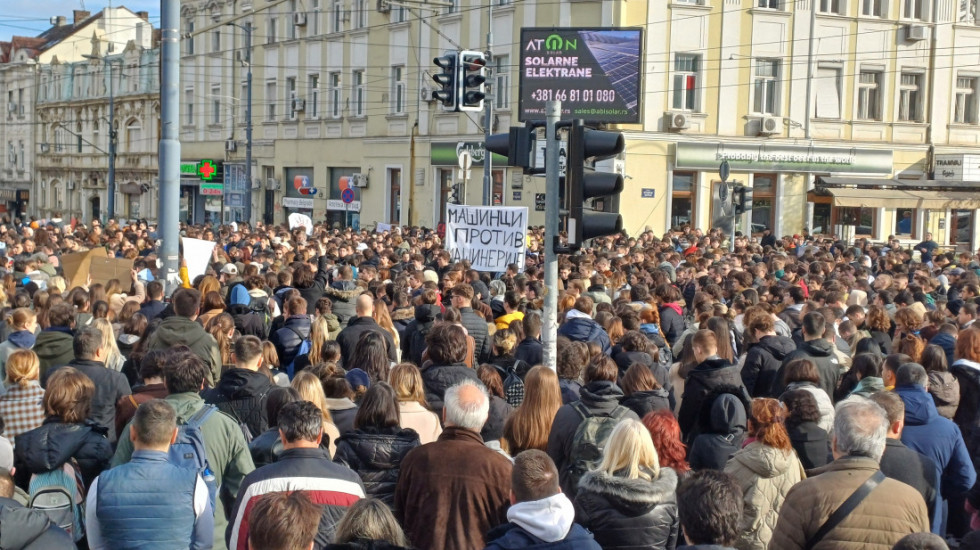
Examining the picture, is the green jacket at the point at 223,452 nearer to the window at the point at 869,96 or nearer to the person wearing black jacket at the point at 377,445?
the person wearing black jacket at the point at 377,445

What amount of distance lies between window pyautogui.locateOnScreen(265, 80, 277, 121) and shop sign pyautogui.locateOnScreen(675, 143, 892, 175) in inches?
785

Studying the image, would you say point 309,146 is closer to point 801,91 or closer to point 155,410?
point 801,91

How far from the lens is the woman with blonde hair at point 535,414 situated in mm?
6465

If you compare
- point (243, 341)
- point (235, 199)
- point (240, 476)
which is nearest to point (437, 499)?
point (240, 476)

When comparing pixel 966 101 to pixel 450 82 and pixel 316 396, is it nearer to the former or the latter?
pixel 450 82

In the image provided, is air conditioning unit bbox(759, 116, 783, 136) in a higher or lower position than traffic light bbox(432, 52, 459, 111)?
higher

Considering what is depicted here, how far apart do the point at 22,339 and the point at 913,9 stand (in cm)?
3382

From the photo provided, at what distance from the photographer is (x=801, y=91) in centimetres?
3488

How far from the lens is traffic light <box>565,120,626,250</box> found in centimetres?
749

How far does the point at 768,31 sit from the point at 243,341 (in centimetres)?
2997

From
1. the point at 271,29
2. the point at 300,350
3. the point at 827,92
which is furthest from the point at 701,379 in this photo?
the point at 271,29

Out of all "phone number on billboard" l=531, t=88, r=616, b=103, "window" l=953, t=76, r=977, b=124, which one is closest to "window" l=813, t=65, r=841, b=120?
"window" l=953, t=76, r=977, b=124

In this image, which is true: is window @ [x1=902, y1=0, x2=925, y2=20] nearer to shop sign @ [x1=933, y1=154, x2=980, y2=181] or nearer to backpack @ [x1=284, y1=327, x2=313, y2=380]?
shop sign @ [x1=933, y1=154, x2=980, y2=181]

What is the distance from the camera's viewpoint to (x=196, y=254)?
14.6m
